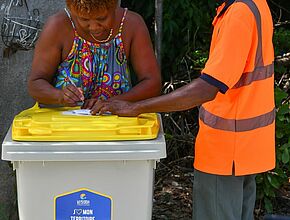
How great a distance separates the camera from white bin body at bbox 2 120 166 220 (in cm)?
269

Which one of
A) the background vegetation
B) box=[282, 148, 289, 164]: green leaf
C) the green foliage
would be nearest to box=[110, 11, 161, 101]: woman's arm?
box=[282, 148, 289, 164]: green leaf

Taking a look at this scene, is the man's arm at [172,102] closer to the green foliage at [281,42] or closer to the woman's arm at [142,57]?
the woman's arm at [142,57]

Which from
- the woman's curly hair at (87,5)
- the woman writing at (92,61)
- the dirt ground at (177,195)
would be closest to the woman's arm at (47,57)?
the woman writing at (92,61)

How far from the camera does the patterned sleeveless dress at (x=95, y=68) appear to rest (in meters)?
3.15

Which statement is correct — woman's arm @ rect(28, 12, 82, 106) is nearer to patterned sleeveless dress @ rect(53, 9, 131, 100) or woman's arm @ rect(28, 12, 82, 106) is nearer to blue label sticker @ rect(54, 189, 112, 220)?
patterned sleeveless dress @ rect(53, 9, 131, 100)

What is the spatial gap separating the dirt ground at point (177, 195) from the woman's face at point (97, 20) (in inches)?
80.2

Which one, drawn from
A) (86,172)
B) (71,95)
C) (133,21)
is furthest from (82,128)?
(133,21)

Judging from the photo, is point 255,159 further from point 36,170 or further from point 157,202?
point 157,202

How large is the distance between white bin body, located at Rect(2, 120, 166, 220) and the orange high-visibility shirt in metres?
0.27

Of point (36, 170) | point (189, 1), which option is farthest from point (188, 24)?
point (36, 170)

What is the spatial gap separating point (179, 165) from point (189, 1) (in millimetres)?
1304

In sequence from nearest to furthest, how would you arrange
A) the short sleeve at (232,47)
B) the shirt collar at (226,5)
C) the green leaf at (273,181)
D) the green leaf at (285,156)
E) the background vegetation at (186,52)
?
the short sleeve at (232,47), the shirt collar at (226,5), the green leaf at (285,156), the green leaf at (273,181), the background vegetation at (186,52)

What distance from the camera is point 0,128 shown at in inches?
153

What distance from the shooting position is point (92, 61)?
3.17m
